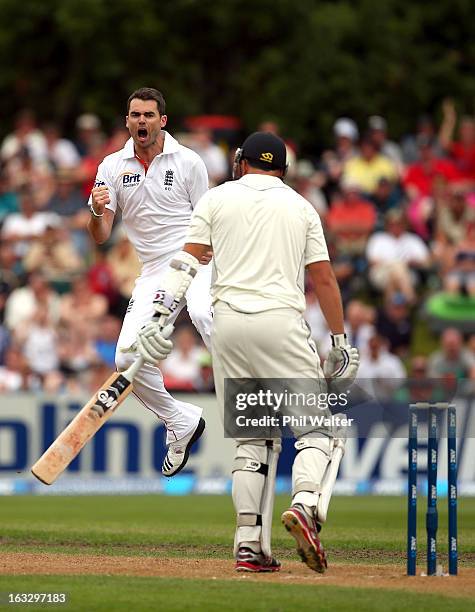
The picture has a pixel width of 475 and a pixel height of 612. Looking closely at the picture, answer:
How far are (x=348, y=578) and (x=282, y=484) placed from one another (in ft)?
27.6

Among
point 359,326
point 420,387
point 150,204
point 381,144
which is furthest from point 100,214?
point 381,144

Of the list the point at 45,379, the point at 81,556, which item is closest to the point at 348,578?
the point at 81,556

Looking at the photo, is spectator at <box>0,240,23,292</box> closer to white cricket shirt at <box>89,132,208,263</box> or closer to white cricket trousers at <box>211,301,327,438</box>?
white cricket shirt at <box>89,132,208,263</box>

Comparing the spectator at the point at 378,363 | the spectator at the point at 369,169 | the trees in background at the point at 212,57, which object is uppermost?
the trees in background at the point at 212,57

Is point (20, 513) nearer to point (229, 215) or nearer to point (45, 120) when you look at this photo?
point (229, 215)

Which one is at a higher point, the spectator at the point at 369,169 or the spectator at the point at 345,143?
the spectator at the point at 345,143

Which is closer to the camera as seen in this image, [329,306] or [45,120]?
[329,306]

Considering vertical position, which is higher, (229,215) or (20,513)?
(229,215)

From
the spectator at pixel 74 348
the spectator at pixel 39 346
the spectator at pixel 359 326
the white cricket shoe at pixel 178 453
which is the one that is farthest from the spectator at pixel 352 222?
the white cricket shoe at pixel 178 453

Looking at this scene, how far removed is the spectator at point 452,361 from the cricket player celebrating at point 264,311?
944 centimetres

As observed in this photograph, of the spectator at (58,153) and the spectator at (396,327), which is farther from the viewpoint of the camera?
the spectator at (58,153)

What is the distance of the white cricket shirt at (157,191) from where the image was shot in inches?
409

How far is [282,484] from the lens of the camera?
1736 cm

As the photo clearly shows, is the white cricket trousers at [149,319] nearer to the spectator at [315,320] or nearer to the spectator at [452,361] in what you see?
the spectator at [452,361]
